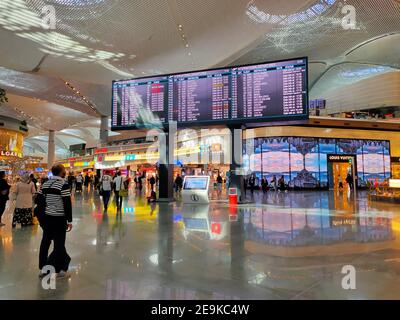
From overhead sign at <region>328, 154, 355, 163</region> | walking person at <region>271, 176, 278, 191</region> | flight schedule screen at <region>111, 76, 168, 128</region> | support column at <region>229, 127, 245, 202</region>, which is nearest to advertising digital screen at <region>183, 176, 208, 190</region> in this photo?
support column at <region>229, 127, 245, 202</region>

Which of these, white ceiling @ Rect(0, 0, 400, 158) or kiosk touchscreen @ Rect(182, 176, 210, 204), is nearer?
white ceiling @ Rect(0, 0, 400, 158)

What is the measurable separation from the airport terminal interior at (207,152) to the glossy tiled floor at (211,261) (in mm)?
34

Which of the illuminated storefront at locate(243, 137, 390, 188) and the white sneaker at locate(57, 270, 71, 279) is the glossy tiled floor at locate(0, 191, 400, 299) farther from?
the illuminated storefront at locate(243, 137, 390, 188)

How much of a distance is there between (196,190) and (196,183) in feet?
1.46

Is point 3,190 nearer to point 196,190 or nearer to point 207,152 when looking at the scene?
point 196,190

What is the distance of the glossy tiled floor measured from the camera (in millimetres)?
3471

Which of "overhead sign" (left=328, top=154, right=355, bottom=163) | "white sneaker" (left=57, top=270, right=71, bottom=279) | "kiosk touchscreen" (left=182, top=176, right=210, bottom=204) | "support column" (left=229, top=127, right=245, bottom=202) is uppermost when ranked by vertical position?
"overhead sign" (left=328, top=154, right=355, bottom=163)

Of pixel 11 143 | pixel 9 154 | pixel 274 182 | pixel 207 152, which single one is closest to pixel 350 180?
pixel 274 182

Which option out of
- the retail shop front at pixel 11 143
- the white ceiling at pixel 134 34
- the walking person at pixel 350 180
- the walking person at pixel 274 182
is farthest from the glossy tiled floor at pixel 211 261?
the retail shop front at pixel 11 143

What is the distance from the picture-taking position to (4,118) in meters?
35.5

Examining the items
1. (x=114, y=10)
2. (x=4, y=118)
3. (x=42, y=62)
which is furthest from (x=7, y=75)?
(x=4, y=118)

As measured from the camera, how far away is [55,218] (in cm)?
414

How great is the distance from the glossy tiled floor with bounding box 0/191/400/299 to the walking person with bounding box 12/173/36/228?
36cm
